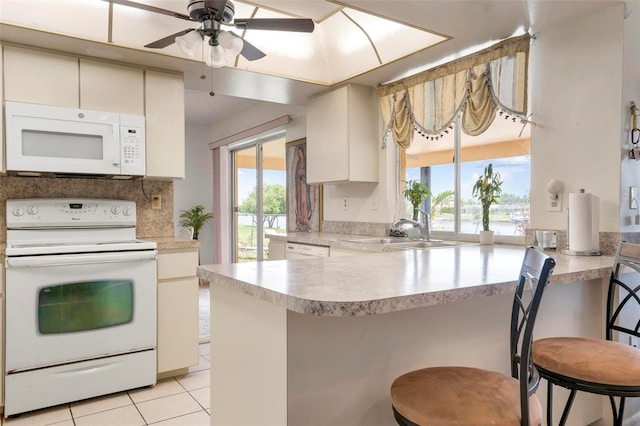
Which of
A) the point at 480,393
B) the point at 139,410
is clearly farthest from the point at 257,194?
the point at 480,393

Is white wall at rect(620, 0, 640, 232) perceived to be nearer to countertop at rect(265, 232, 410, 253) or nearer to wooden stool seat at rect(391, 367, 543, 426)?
countertop at rect(265, 232, 410, 253)

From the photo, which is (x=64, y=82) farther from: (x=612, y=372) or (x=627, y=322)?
(x=627, y=322)

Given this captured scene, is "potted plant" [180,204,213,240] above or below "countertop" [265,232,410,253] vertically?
above

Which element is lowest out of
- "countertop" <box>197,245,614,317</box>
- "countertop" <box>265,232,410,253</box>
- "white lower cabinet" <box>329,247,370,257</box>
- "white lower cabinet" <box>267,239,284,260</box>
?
"white lower cabinet" <box>267,239,284,260</box>

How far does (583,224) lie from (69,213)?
123 inches

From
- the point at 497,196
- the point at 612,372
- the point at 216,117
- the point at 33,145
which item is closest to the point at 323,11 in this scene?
the point at 497,196

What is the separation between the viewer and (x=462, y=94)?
2857 millimetres

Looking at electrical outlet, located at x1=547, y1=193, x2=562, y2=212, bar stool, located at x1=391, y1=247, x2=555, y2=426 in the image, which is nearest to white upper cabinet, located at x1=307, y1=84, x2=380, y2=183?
electrical outlet, located at x1=547, y1=193, x2=562, y2=212

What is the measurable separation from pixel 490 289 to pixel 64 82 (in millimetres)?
2838

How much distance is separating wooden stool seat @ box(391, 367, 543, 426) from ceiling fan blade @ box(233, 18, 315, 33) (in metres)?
1.73

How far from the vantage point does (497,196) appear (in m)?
2.76

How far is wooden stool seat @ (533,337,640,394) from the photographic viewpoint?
1.29 metres

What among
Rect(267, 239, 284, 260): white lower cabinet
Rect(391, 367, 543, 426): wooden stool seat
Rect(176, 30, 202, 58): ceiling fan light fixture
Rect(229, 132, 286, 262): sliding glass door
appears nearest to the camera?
Rect(391, 367, 543, 426): wooden stool seat

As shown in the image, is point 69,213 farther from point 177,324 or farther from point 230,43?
point 230,43
